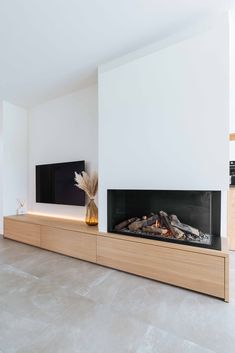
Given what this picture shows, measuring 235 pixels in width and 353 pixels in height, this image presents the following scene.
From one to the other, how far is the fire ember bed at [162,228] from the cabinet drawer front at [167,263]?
0.17 metres

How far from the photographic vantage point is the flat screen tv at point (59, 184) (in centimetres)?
300

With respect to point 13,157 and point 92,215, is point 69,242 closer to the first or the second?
point 92,215

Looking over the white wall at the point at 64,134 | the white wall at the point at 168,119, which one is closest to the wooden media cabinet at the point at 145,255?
the white wall at the point at 168,119

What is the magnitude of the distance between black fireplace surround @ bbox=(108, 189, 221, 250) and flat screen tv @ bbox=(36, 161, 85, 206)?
795mm

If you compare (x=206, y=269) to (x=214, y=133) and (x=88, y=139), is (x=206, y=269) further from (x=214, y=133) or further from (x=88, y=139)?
(x=88, y=139)

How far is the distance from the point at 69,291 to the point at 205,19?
2.91m

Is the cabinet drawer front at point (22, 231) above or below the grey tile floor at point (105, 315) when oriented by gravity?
above

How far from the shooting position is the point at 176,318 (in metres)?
1.38

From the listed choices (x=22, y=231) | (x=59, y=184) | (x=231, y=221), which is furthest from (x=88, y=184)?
(x=231, y=221)

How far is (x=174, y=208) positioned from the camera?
2.13 metres

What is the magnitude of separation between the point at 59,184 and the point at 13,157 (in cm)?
127

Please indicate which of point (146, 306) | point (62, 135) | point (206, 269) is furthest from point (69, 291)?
point (62, 135)

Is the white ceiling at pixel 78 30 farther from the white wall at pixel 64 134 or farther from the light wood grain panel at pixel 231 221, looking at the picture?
the light wood grain panel at pixel 231 221

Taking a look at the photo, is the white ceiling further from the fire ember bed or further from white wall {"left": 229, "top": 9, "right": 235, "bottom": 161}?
the fire ember bed
